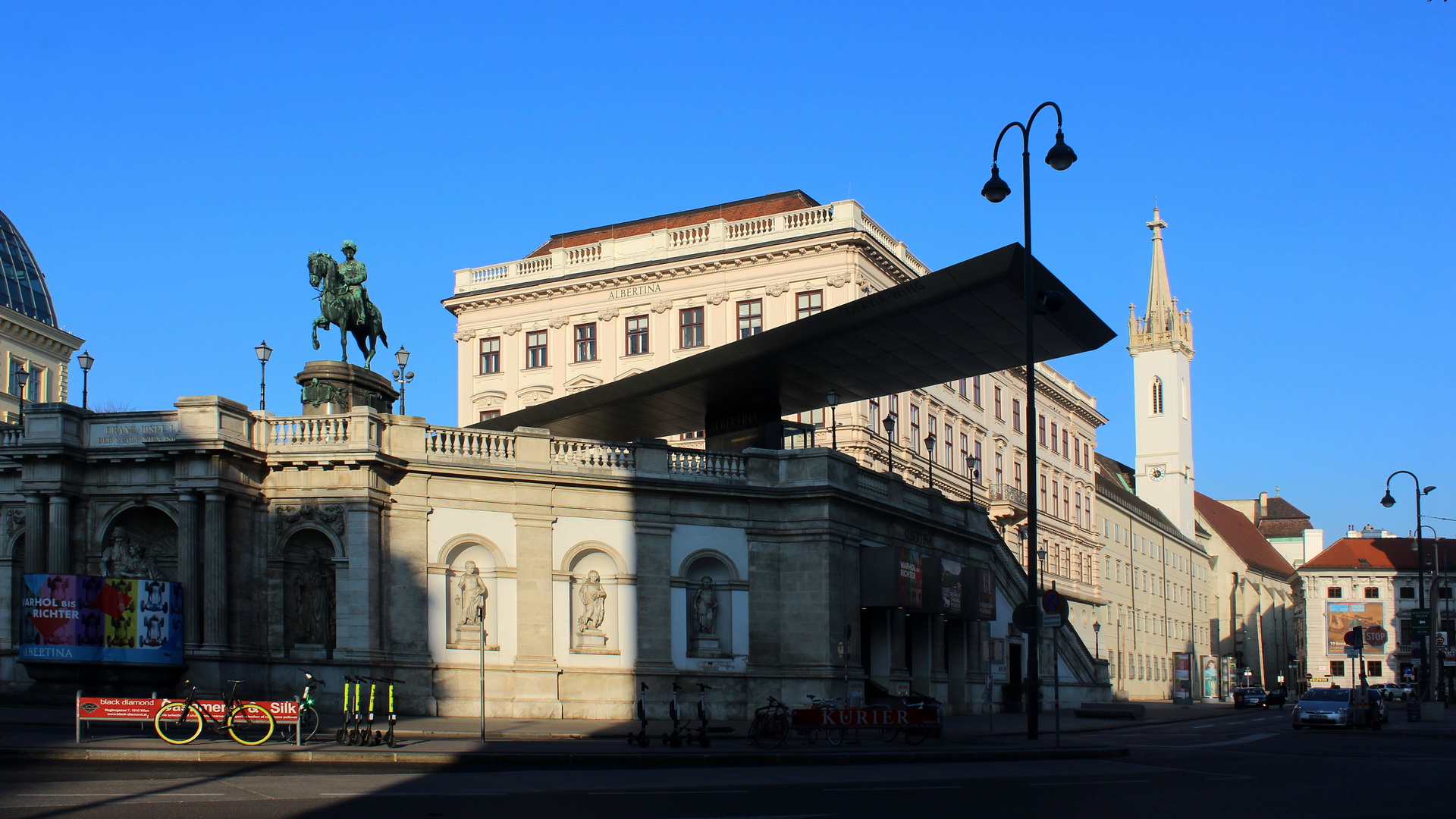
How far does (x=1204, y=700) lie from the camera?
307ft

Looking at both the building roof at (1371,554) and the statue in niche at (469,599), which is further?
the building roof at (1371,554)

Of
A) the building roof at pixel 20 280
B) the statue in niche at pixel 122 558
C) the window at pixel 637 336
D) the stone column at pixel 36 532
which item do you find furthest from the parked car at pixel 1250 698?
the building roof at pixel 20 280

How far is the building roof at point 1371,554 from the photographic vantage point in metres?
130

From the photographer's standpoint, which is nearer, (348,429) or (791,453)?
(348,429)

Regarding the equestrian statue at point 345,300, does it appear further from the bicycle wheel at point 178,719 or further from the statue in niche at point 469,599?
the bicycle wheel at point 178,719

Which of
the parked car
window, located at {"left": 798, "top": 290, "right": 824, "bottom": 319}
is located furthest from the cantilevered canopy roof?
the parked car

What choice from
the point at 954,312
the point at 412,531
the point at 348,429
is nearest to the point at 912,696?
the point at 954,312

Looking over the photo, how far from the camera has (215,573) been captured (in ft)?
101

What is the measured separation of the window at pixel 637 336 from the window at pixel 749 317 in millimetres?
5006

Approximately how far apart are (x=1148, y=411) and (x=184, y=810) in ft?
443

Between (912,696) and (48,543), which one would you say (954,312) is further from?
(48,543)

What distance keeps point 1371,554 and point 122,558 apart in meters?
127

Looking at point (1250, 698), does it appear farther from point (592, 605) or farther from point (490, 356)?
point (592, 605)

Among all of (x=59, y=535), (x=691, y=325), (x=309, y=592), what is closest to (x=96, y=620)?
(x=59, y=535)
